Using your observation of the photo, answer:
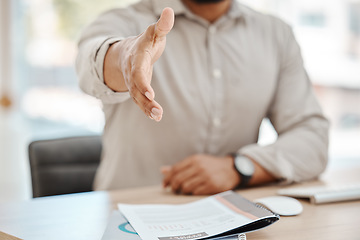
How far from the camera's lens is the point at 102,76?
38.8 inches

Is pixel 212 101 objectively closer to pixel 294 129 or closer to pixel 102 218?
pixel 294 129

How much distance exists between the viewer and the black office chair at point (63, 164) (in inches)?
56.4

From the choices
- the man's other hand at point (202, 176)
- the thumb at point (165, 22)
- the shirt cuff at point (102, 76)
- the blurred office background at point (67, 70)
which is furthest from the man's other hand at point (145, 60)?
the blurred office background at point (67, 70)

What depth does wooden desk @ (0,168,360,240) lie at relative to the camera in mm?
812

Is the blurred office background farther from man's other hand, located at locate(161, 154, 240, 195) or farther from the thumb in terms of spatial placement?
the thumb

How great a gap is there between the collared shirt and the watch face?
0.07 meters

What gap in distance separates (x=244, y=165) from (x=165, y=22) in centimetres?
60

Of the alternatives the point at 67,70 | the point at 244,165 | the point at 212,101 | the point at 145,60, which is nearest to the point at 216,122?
the point at 212,101

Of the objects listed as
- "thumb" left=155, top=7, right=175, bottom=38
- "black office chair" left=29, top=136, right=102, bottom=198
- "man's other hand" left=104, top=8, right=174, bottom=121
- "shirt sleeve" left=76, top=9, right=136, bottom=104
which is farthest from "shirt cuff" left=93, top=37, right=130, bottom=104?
"black office chair" left=29, top=136, right=102, bottom=198

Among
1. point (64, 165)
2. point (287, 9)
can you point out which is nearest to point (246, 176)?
point (64, 165)

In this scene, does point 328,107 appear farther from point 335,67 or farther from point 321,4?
point 321,4

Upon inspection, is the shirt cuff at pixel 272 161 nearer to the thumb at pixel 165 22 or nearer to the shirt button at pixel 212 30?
the shirt button at pixel 212 30

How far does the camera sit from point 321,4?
10.1 ft

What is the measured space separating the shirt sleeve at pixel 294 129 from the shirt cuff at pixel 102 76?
17.0 inches
